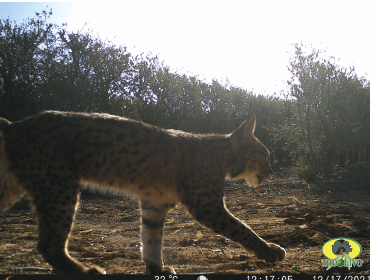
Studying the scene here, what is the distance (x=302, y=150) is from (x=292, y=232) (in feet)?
38.6

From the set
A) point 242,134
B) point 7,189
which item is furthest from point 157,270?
point 242,134

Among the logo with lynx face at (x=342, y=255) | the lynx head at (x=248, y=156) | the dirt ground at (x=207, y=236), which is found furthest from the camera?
the lynx head at (x=248, y=156)

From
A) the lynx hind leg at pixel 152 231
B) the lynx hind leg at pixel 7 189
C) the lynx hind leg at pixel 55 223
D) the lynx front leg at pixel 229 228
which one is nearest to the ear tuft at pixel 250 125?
the lynx front leg at pixel 229 228

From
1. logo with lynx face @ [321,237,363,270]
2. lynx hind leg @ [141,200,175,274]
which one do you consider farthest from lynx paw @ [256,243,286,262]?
lynx hind leg @ [141,200,175,274]

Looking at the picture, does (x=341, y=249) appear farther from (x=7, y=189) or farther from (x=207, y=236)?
Answer: (x=7, y=189)

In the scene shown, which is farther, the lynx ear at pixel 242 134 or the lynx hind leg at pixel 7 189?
the lynx ear at pixel 242 134

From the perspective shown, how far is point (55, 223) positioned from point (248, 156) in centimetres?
339

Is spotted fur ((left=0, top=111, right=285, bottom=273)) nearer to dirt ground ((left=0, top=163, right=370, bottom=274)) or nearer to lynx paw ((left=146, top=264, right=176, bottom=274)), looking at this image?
lynx paw ((left=146, top=264, right=176, bottom=274))

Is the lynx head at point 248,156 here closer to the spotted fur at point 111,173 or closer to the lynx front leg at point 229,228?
the spotted fur at point 111,173

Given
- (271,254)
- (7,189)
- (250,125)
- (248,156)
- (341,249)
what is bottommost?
(271,254)

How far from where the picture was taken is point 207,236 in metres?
6.29

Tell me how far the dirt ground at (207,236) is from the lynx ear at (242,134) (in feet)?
6.26

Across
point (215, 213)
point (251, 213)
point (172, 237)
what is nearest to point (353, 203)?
point (251, 213)

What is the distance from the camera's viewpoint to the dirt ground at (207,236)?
436 centimetres
